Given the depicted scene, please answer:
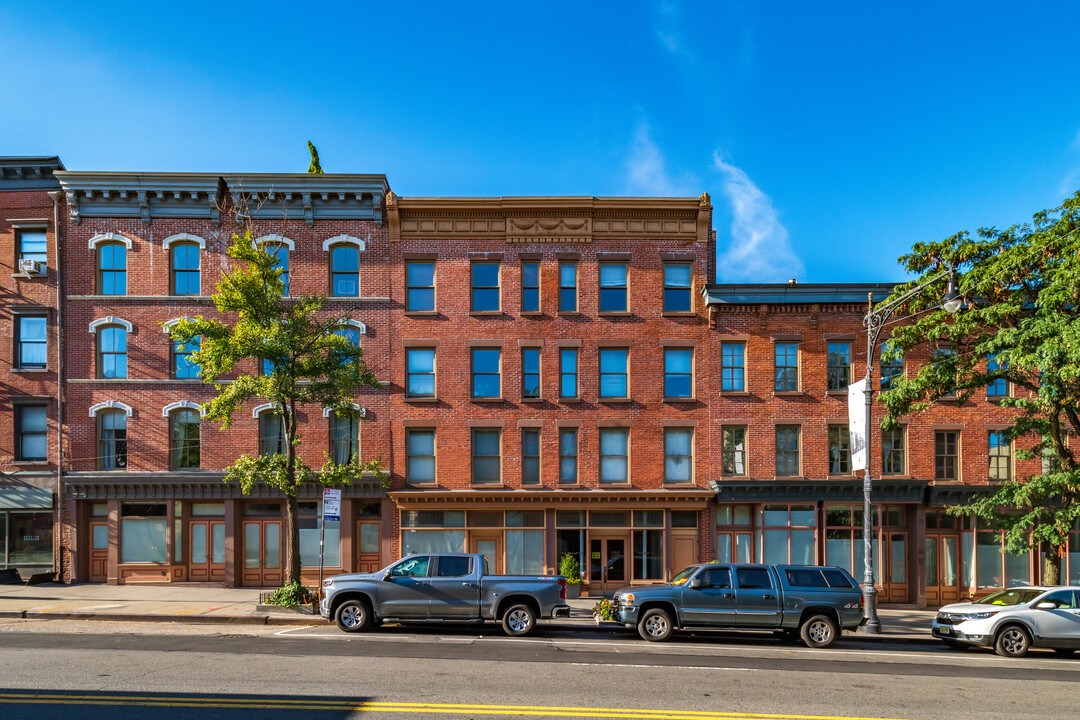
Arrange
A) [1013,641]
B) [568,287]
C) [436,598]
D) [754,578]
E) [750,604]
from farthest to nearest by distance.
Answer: [568,287]
[754,578]
[436,598]
[750,604]
[1013,641]

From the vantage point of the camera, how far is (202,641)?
14.4 metres

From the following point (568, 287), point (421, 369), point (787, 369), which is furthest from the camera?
point (568, 287)

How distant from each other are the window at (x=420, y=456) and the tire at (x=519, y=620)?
358 inches

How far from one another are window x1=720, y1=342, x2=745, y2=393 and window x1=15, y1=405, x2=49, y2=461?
2265 centimetres

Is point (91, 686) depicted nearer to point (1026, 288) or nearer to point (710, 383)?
point (710, 383)

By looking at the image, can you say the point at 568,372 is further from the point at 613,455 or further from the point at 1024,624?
the point at 1024,624

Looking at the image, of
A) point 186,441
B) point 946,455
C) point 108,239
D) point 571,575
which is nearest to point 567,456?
point 571,575

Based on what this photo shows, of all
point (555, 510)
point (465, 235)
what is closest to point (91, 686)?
point (555, 510)

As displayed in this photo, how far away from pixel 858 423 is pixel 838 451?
6198 millimetres

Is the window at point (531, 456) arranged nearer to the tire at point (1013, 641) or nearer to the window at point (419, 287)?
the window at point (419, 287)

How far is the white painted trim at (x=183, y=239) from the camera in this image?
80.0 ft

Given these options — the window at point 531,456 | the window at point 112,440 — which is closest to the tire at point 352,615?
the window at point 531,456

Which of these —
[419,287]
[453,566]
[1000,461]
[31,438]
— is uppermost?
[419,287]

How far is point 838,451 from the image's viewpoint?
79.1 ft
